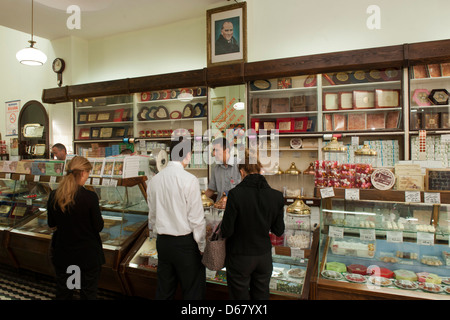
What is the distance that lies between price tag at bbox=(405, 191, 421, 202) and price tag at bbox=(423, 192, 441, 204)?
4 cm

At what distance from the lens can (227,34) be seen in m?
4.81

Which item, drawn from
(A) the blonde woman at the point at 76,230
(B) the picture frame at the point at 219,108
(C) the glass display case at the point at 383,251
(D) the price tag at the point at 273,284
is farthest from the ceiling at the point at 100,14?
(D) the price tag at the point at 273,284

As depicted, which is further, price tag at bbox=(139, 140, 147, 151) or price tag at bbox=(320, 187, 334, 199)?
price tag at bbox=(139, 140, 147, 151)

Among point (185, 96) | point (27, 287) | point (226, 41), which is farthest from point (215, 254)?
point (185, 96)

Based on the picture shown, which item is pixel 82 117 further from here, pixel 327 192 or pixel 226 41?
pixel 327 192

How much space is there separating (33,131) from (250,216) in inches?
270

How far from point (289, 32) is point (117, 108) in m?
3.63

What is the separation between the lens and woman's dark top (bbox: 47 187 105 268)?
7.27ft

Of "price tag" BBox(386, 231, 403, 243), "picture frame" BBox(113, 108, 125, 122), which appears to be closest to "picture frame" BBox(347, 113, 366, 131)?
"price tag" BBox(386, 231, 403, 243)

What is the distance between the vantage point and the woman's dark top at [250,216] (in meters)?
A: 1.98

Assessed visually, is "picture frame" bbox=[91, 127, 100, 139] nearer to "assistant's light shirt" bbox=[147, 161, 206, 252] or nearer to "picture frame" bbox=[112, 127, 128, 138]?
"picture frame" bbox=[112, 127, 128, 138]

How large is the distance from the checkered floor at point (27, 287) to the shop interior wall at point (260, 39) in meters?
3.54

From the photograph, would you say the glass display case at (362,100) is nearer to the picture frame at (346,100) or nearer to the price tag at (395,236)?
the picture frame at (346,100)

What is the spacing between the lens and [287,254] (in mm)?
2352
